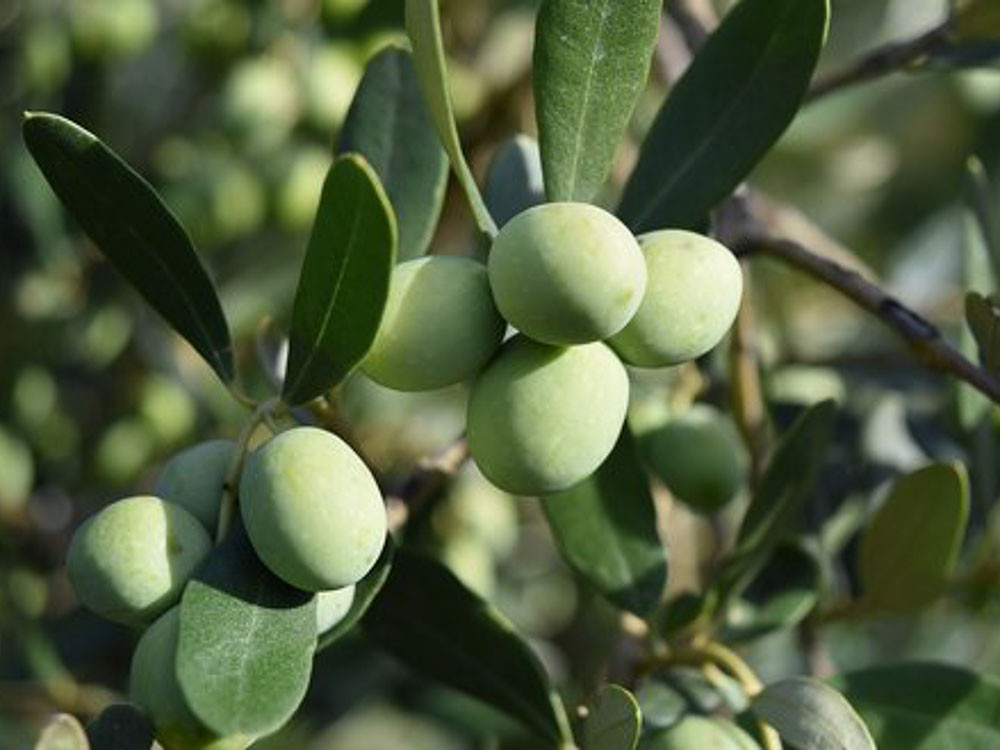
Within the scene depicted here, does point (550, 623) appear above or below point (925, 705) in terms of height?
below

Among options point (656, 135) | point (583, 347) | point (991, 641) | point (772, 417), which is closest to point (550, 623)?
point (991, 641)

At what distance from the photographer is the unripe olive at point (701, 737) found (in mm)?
974

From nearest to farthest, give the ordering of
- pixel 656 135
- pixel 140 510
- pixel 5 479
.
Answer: pixel 140 510
pixel 656 135
pixel 5 479

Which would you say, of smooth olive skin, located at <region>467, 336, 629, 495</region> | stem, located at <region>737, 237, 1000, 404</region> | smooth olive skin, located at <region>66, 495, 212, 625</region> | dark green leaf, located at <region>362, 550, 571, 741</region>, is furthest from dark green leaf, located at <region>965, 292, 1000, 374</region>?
smooth olive skin, located at <region>66, 495, 212, 625</region>

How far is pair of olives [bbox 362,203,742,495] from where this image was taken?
2.56ft

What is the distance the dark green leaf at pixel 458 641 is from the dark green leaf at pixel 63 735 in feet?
0.91

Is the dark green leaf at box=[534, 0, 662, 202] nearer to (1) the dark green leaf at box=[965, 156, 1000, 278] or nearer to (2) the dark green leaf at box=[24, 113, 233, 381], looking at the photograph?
(2) the dark green leaf at box=[24, 113, 233, 381]

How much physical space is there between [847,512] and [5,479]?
2.94 ft

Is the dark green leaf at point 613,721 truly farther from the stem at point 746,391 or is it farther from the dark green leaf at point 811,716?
the stem at point 746,391

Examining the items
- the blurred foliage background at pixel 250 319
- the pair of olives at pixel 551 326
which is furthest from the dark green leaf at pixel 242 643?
the blurred foliage background at pixel 250 319

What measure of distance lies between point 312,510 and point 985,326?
1.38 feet

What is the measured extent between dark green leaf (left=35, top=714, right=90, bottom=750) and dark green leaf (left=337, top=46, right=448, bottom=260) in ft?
1.32

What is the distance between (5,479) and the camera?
1.75 metres

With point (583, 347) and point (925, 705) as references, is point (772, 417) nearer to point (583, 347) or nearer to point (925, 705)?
point (925, 705)
